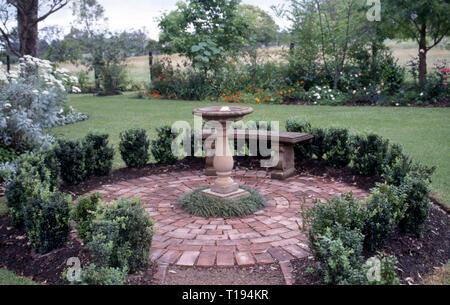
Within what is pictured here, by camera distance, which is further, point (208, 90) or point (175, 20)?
point (175, 20)

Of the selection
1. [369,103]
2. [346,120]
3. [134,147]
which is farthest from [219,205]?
[369,103]

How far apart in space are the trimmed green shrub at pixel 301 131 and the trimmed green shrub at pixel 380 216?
2.75 m

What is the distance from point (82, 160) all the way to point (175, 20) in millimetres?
12439

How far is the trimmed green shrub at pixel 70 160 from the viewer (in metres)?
5.16

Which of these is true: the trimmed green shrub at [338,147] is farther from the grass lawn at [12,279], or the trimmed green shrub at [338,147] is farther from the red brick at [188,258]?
the grass lawn at [12,279]

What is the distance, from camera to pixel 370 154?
5219mm

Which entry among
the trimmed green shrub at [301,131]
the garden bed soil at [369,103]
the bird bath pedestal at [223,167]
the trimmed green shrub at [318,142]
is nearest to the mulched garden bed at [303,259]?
the bird bath pedestal at [223,167]

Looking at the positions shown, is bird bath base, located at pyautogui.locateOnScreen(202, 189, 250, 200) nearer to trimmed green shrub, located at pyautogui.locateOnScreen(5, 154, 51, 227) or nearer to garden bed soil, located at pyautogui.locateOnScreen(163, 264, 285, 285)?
garden bed soil, located at pyautogui.locateOnScreen(163, 264, 285, 285)

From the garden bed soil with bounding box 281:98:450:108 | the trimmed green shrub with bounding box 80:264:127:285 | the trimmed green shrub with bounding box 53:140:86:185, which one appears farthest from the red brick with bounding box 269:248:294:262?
the garden bed soil with bounding box 281:98:450:108

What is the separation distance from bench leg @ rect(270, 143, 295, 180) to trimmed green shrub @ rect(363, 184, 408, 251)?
7.47 feet

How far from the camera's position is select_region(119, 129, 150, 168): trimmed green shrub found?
5.93 meters

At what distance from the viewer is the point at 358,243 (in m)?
2.77
